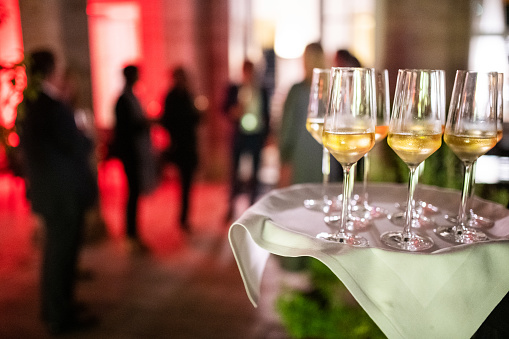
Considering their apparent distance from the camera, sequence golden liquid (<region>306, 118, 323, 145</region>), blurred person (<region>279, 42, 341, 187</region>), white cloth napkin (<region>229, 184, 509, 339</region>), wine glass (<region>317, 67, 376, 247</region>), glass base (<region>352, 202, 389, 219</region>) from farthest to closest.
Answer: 1. blurred person (<region>279, 42, 341, 187</region>)
2. golden liquid (<region>306, 118, 323, 145</region>)
3. glass base (<region>352, 202, 389, 219</region>)
4. wine glass (<region>317, 67, 376, 247</region>)
5. white cloth napkin (<region>229, 184, 509, 339</region>)

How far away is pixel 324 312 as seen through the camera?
201cm

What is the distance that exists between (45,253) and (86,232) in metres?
1.32

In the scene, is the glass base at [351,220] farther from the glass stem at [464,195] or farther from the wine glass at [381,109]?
the glass stem at [464,195]

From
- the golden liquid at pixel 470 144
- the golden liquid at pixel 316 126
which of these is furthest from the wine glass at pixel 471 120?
the golden liquid at pixel 316 126

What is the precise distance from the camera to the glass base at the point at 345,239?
35.5 inches

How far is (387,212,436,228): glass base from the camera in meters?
1.06

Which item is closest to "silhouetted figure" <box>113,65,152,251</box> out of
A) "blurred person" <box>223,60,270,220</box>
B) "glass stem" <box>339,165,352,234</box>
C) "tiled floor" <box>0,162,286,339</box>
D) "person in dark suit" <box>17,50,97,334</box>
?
"tiled floor" <box>0,162,286,339</box>

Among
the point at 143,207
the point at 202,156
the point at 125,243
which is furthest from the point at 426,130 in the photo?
the point at 202,156

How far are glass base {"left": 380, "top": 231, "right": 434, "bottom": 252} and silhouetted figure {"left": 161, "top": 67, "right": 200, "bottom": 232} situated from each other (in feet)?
11.6

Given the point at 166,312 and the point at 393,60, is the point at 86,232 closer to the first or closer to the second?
the point at 166,312

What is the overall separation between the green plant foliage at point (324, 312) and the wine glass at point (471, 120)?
945mm

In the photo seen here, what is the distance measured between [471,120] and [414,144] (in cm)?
15

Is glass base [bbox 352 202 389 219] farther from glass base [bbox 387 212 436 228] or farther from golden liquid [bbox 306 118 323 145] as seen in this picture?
golden liquid [bbox 306 118 323 145]

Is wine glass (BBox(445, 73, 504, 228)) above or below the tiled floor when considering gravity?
above
